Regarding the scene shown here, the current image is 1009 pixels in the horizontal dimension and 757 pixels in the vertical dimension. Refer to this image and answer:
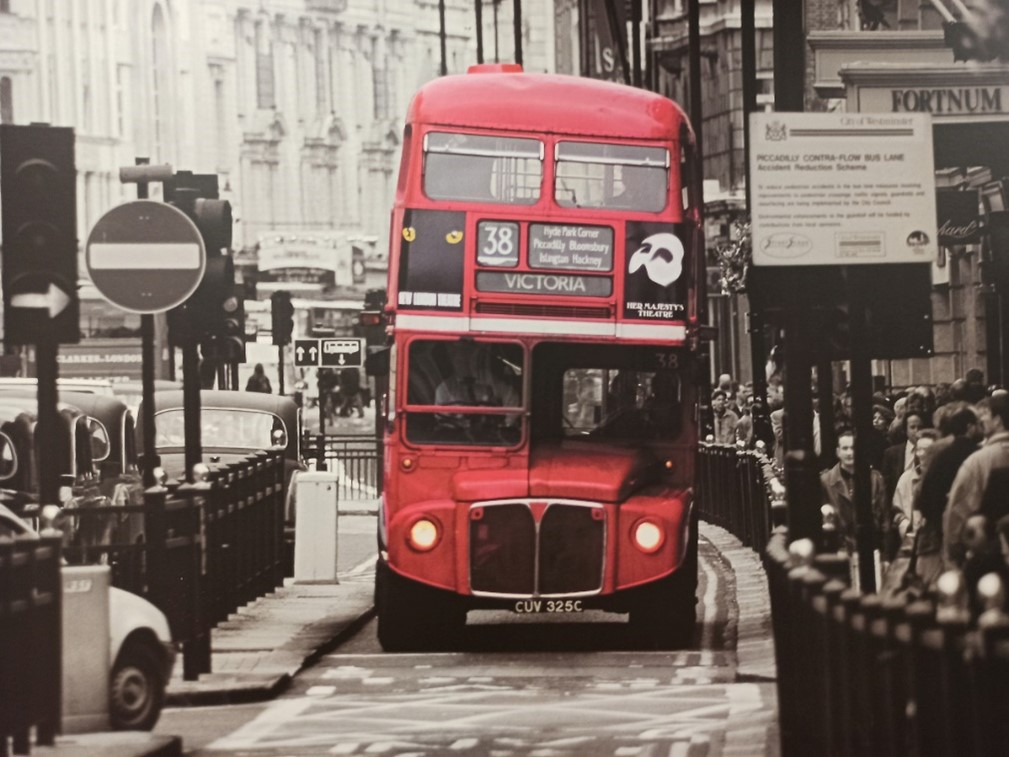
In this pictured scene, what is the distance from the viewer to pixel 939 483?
14180 millimetres

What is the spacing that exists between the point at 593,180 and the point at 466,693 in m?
3.99

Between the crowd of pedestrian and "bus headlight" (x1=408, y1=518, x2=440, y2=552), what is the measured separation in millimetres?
2545

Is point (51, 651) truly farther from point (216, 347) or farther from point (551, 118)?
point (216, 347)

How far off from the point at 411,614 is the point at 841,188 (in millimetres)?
5230

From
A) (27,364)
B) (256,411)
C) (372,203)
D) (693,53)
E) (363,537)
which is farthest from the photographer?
(372,203)

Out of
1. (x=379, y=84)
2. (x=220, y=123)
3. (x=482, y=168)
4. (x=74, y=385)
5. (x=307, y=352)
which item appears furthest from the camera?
(x=379, y=84)

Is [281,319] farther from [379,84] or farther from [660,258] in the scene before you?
[379,84]

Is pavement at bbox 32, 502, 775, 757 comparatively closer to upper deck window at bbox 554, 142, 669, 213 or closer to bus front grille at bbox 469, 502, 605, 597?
bus front grille at bbox 469, 502, 605, 597

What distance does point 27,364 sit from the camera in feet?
193

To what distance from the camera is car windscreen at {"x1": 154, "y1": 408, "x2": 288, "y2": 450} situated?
27312mm

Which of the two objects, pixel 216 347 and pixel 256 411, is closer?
pixel 216 347

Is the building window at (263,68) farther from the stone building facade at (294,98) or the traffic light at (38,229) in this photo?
the traffic light at (38,229)

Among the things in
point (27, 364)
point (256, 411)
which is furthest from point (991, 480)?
point (27, 364)

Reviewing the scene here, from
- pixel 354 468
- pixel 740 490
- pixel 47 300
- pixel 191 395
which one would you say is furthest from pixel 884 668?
pixel 354 468
